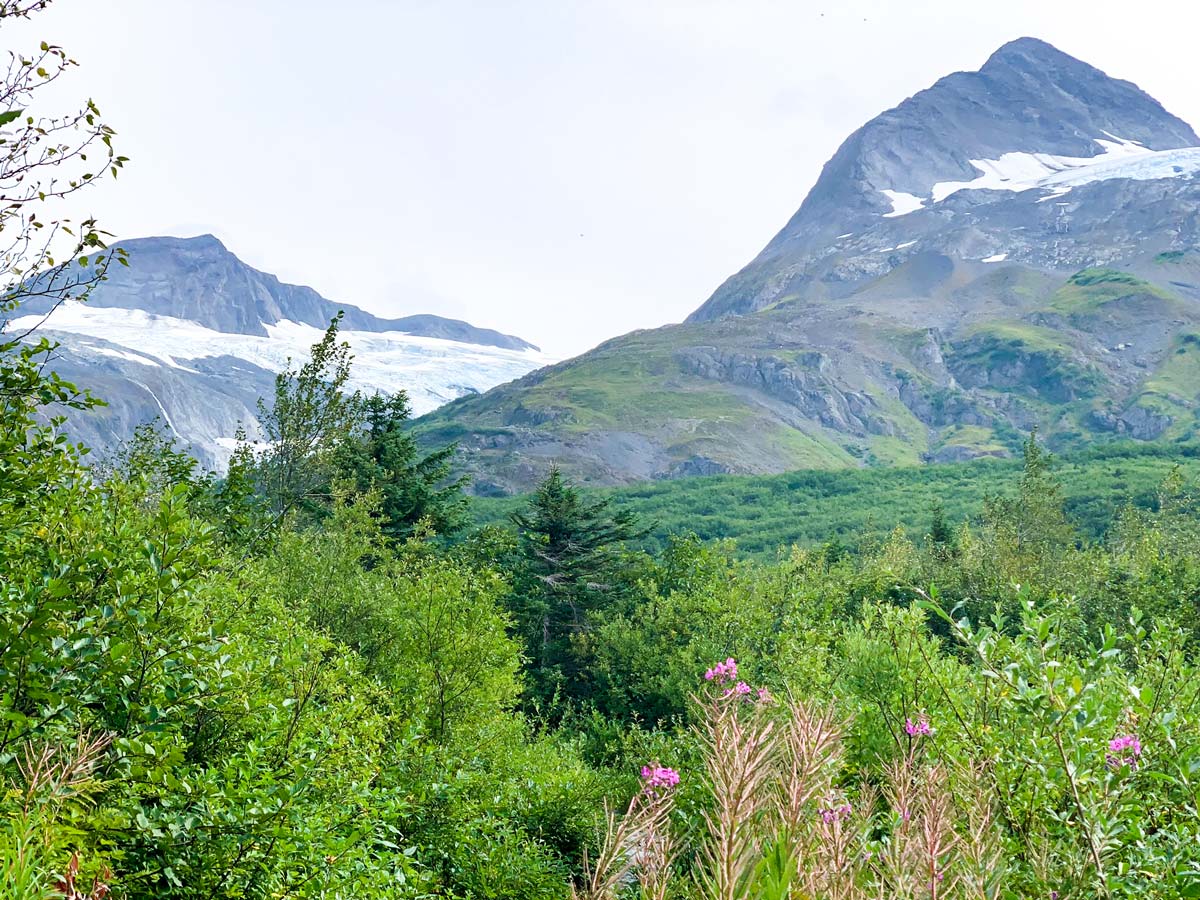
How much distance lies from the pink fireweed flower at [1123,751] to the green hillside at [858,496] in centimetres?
10484

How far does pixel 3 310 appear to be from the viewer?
6516 millimetres

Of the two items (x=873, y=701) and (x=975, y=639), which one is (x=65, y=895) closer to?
(x=975, y=639)

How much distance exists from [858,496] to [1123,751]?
15337cm

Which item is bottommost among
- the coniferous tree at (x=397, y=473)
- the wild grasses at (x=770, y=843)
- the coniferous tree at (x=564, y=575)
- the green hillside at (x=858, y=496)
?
the green hillside at (x=858, y=496)

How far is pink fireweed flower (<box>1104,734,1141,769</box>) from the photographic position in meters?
5.75

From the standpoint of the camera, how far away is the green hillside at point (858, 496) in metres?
121

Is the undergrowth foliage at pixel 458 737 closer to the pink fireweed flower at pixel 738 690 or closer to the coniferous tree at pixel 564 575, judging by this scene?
the pink fireweed flower at pixel 738 690

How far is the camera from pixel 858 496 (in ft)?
503

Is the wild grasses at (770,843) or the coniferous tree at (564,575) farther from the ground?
the wild grasses at (770,843)

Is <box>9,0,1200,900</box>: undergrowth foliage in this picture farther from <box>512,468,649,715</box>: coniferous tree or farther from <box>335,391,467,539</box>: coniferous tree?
<box>335,391,467,539</box>: coniferous tree

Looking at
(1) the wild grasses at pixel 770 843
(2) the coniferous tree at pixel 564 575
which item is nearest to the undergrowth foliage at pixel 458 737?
(1) the wild grasses at pixel 770 843

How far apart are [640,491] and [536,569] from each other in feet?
434

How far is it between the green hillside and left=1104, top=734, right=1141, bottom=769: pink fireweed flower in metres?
105

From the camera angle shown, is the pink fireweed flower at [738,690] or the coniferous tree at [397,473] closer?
the pink fireweed flower at [738,690]
